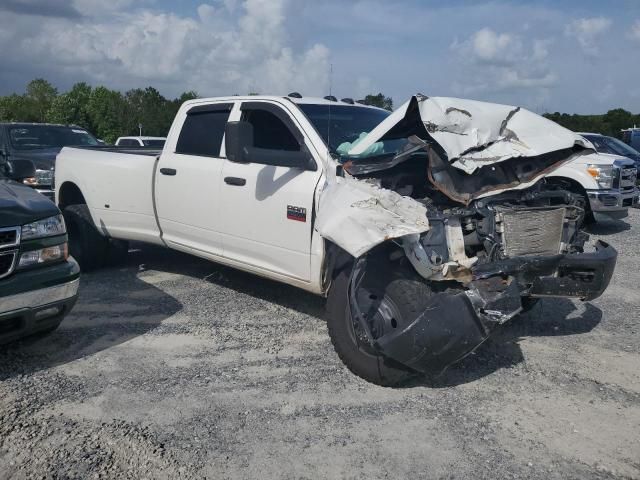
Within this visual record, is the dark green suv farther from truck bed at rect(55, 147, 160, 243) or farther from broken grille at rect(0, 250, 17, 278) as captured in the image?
truck bed at rect(55, 147, 160, 243)

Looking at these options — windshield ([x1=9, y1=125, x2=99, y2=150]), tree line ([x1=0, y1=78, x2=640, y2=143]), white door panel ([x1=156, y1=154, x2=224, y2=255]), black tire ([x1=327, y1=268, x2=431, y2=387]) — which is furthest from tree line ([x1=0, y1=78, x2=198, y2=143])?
black tire ([x1=327, y1=268, x2=431, y2=387])

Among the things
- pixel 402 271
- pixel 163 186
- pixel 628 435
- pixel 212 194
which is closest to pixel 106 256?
pixel 163 186

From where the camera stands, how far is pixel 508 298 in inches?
139

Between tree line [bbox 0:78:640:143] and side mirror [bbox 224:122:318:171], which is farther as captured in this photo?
tree line [bbox 0:78:640:143]

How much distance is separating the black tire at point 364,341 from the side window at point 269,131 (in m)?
1.45

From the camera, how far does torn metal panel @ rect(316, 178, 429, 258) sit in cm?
358

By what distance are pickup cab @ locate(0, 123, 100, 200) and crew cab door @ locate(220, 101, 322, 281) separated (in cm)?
535

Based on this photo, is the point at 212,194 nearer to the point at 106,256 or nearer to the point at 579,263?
the point at 106,256

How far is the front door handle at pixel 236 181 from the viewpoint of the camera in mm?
5129

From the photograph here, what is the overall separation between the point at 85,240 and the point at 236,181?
261 cm

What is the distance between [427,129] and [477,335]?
4.58ft

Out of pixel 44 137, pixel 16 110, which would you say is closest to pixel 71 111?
pixel 16 110

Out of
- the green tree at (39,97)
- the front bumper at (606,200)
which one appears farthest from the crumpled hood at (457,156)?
the green tree at (39,97)

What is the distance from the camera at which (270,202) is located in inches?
193
